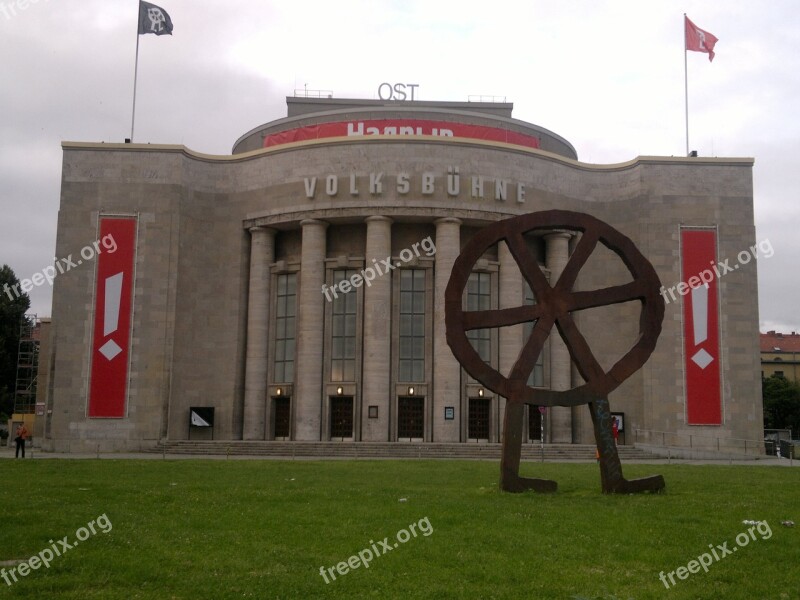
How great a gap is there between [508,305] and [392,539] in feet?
125

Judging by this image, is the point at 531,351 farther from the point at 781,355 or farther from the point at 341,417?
the point at 781,355

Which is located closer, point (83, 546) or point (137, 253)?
point (83, 546)

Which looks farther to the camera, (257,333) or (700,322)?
(257,333)

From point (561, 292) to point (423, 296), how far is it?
100 ft

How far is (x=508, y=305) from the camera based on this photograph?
171 feet

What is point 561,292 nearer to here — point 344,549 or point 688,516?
point 688,516

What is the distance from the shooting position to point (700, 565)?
514 inches

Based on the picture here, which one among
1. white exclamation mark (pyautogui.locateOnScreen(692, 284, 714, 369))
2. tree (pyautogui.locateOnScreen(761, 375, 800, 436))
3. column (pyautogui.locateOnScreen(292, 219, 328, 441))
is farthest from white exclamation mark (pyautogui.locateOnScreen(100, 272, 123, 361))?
tree (pyautogui.locateOnScreen(761, 375, 800, 436))

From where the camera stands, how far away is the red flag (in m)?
52.7

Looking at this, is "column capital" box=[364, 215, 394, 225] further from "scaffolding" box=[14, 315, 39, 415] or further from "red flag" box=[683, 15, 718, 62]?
"scaffolding" box=[14, 315, 39, 415]

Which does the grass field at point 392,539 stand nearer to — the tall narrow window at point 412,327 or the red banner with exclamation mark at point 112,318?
the red banner with exclamation mark at point 112,318

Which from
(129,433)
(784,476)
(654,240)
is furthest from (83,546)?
(654,240)

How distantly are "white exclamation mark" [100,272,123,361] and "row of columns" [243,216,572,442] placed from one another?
24.8 ft

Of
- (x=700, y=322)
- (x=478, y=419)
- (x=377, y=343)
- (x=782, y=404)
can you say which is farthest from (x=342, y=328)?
(x=782, y=404)
